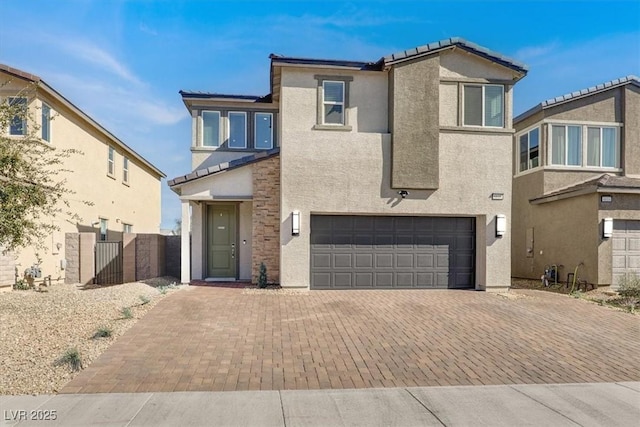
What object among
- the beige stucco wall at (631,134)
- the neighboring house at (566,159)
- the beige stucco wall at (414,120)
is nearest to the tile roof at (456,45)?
the beige stucco wall at (414,120)

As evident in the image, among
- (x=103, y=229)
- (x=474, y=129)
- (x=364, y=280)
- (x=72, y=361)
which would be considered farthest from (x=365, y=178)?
(x=103, y=229)

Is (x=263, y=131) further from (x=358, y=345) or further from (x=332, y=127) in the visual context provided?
(x=358, y=345)

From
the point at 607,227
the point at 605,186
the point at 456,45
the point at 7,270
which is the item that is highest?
the point at 456,45

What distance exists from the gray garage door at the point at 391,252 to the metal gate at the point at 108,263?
24.5ft

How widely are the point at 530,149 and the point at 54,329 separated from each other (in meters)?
17.0

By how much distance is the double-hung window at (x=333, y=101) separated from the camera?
39.1 feet

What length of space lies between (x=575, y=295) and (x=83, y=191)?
18.4m

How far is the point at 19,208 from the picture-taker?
7148 millimetres

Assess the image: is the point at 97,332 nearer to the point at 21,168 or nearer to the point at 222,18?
the point at 21,168

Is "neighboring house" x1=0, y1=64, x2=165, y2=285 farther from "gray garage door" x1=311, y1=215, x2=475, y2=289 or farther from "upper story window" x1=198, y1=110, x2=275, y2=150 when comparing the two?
"gray garage door" x1=311, y1=215, x2=475, y2=289

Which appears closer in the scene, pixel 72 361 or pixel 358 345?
pixel 72 361

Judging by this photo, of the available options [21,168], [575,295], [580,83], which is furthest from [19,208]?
[580,83]

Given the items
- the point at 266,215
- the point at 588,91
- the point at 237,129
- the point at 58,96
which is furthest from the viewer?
the point at 237,129

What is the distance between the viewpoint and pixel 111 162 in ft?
61.6
